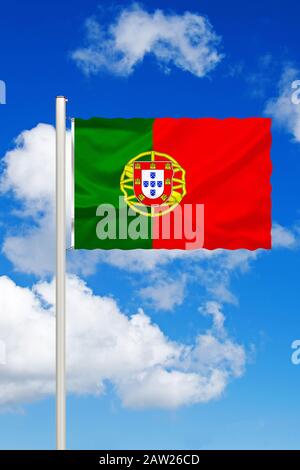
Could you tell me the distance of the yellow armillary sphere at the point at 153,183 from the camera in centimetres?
2158

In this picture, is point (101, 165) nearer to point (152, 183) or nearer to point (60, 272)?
point (152, 183)

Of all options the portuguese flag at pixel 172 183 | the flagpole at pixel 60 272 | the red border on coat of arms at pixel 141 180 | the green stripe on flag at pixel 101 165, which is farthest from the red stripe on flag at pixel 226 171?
the flagpole at pixel 60 272

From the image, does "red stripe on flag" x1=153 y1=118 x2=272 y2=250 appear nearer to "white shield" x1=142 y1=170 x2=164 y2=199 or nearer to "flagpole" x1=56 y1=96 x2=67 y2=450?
"white shield" x1=142 y1=170 x2=164 y2=199

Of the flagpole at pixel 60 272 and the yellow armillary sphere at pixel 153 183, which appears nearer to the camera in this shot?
the flagpole at pixel 60 272

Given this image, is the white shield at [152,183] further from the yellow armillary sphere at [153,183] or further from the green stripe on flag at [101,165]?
the green stripe on flag at [101,165]

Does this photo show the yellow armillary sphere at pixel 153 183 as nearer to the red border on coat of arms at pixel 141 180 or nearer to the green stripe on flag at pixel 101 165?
the red border on coat of arms at pixel 141 180

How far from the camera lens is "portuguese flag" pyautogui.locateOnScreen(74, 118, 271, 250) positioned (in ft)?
70.3

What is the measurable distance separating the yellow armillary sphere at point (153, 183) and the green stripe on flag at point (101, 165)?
0.17 metres

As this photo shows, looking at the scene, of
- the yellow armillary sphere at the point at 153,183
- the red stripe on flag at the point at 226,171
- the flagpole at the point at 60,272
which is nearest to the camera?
the flagpole at the point at 60,272

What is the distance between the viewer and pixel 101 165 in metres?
21.7

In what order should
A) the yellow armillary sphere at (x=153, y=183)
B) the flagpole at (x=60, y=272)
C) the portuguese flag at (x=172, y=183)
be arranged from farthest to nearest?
the yellow armillary sphere at (x=153, y=183) → the portuguese flag at (x=172, y=183) → the flagpole at (x=60, y=272)

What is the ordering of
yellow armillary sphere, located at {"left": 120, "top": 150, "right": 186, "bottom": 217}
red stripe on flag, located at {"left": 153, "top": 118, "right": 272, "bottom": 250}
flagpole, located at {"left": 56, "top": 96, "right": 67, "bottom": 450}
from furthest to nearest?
red stripe on flag, located at {"left": 153, "top": 118, "right": 272, "bottom": 250} < yellow armillary sphere, located at {"left": 120, "top": 150, "right": 186, "bottom": 217} < flagpole, located at {"left": 56, "top": 96, "right": 67, "bottom": 450}

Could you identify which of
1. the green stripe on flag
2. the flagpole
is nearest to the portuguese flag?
the green stripe on flag

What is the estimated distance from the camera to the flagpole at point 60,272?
774 inches
